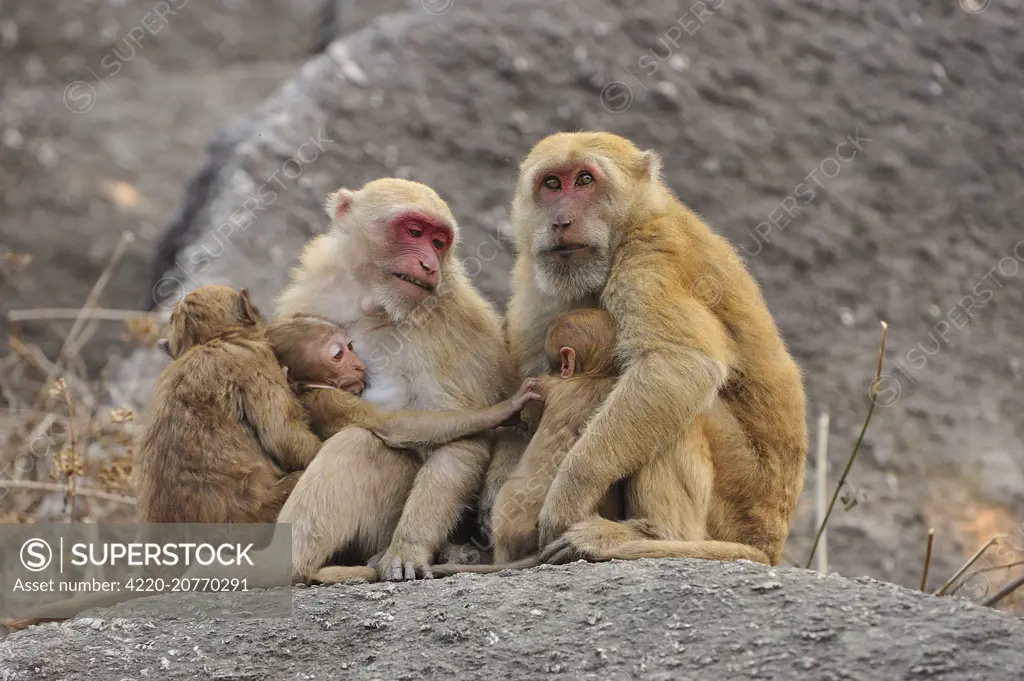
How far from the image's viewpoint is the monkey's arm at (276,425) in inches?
221

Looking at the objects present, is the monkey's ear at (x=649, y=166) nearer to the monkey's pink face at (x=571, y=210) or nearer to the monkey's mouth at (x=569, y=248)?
the monkey's pink face at (x=571, y=210)

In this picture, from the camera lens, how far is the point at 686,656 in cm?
448

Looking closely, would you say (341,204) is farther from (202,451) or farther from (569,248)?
(202,451)

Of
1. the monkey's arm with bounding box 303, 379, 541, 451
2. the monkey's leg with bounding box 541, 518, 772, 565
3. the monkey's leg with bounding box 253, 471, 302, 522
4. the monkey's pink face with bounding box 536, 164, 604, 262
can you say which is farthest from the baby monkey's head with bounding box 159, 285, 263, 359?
the monkey's leg with bounding box 541, 518, 772, 565

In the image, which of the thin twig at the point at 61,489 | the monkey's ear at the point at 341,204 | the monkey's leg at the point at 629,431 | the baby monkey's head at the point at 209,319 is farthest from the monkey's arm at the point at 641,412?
the thin twig at the point at 61,489

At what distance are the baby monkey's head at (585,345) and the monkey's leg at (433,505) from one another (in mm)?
541

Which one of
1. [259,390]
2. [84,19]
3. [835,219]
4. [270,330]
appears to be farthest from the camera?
[84,19]

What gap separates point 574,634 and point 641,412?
1.03 metres

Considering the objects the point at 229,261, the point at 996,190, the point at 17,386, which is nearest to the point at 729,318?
the point at 229,261

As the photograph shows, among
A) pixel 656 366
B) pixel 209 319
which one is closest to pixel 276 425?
pixel 209 319

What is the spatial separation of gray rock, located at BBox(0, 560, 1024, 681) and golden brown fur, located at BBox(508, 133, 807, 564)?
33 cm

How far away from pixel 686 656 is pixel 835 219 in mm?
7493

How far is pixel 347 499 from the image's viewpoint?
546 centimetres

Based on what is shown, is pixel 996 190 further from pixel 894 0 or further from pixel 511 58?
Result: pixel 511 58
